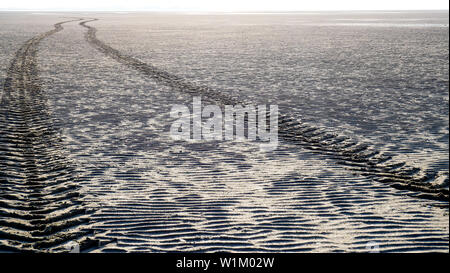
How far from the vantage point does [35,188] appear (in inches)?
253

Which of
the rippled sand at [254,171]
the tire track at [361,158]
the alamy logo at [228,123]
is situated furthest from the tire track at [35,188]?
the tire track at [361,158]

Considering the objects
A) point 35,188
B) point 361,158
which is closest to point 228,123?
point 361,158

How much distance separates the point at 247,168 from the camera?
7.35 meters

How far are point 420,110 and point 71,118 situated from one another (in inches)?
302

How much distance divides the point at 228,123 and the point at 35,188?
4562mm

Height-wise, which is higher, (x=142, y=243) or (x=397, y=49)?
(x=397, y=49)

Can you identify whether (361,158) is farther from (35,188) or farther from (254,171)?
(35,188)

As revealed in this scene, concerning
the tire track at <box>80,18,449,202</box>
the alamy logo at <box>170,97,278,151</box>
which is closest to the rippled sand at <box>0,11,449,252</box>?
the tire track at <box>80,18,449,202</box>

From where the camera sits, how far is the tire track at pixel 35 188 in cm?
514

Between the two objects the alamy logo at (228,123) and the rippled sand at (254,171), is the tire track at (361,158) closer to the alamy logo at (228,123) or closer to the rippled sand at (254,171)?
the rippled sand at (254,171)
